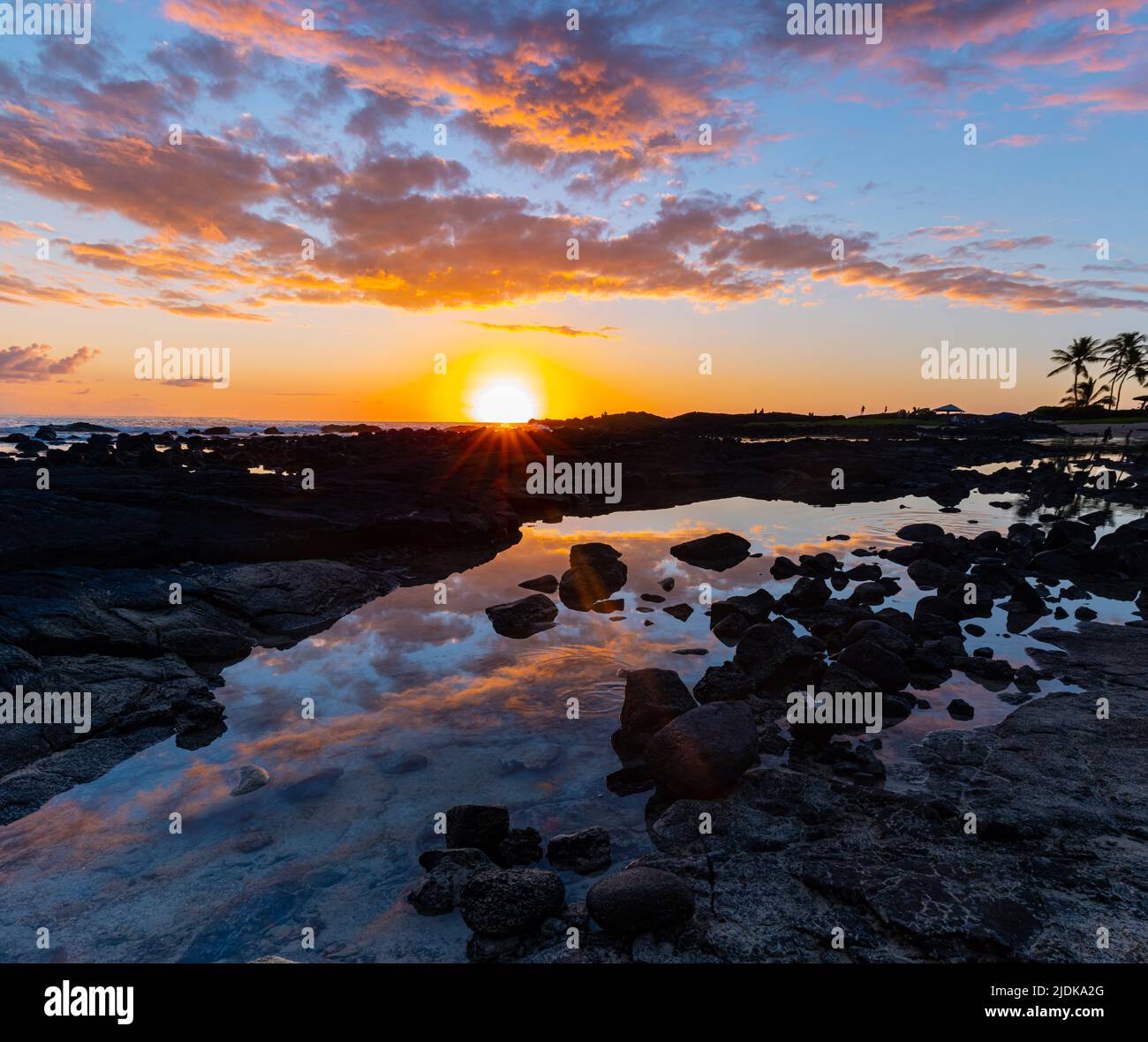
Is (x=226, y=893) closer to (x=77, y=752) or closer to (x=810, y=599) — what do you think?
(x=77, y=752)

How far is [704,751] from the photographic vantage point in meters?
7.50

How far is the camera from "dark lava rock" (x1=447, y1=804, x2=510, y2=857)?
644 cm

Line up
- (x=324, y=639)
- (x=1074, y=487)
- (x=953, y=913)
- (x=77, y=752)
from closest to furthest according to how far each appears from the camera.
Result: (x=953, y=913)
(x=77, y=752)
(x=324, y=639)
(x=1074, y=487)

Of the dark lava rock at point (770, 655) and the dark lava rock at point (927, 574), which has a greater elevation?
the dark lava rock at point (927, 574)

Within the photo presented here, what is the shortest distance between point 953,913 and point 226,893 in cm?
639

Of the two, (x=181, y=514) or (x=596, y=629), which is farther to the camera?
(x=181, y=514)

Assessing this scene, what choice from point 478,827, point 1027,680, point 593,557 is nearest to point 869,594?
point 1027,680

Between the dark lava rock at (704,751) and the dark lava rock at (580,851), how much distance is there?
1395 millimetres

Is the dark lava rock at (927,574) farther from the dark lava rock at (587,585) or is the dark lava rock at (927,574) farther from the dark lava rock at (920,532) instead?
the dark lava rock at (587,585)

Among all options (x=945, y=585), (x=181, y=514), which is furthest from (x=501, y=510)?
(x=945, y=585)

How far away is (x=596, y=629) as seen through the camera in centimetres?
1357
